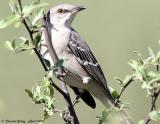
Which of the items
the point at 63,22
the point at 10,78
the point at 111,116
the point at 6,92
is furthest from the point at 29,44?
the point at 10,78

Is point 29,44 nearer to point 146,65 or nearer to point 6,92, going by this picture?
point 146,65

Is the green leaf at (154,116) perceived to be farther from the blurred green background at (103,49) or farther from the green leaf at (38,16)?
the blurred green background at (103,49)

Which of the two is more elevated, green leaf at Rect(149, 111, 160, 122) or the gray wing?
green leaf at Rect(149, 111, 160, 122)

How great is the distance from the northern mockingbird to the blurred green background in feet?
7.63

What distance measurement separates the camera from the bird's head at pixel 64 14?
22.0ft

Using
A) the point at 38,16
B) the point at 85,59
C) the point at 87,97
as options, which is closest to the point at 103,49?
the point at 85,59

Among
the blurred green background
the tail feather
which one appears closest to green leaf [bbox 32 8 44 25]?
the tail feather

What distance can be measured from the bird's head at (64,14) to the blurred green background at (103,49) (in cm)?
258

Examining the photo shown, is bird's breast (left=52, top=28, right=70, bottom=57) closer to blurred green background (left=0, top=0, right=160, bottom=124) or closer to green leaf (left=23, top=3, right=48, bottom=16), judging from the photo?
blurred green background (left=0, top=0, right=160, bottom=124)

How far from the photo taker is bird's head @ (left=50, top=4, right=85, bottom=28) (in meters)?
6.71

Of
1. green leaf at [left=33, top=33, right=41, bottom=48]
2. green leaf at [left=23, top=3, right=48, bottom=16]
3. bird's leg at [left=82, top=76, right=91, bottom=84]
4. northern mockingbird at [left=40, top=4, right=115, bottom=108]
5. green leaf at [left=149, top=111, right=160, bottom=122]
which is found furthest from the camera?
bird's leg at [left=82, top=76, right=91, bottom=84]

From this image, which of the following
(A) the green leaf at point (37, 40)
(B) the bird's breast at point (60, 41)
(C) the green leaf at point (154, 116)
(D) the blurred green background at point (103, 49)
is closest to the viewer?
(C) the green leaf at point (154, 116)

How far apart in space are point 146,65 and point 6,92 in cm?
670

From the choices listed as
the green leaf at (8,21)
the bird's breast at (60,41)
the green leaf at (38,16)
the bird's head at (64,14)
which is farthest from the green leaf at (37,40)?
the bird's head at (64,14)
